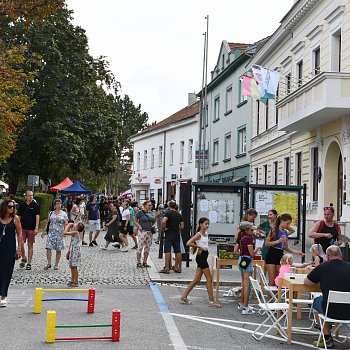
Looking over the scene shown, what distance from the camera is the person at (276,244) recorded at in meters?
11.5

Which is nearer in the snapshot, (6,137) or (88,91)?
(6,137)

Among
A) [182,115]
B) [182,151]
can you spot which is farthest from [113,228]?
[182,115]

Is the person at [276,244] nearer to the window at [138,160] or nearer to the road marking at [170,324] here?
the road marking at [170,324]

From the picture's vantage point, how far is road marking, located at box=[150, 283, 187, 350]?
8148 mm

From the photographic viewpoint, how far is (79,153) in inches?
1542

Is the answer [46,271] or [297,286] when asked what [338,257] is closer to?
[297,286]

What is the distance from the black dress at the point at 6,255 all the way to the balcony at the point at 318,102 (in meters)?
11.6

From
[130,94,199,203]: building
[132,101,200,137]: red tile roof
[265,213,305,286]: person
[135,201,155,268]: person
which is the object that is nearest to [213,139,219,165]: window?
[130,94,199,203]: building

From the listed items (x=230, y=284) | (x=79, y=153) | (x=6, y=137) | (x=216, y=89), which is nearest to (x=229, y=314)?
(x=230, y=284)

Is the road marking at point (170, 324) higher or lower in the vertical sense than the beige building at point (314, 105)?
lower

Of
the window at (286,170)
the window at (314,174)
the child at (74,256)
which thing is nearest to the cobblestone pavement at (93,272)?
the child at (74,256)

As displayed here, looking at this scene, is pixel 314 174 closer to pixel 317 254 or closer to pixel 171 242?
pixel 171 242

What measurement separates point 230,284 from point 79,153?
84.5 ft

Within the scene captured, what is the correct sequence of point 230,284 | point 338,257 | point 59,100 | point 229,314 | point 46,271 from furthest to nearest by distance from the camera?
point 59,100, point 46,271, point 230,284, point 229,314, point 338,257
